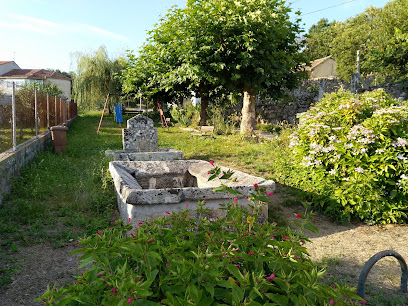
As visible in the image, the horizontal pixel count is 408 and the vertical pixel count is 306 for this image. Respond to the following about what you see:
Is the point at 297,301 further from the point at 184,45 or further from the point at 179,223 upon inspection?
the point at 184,45

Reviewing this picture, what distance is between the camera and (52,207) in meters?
4.93

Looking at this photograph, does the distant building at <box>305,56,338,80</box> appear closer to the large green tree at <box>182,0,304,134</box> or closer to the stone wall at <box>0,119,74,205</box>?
the large green tree at <box>182,0,304,134</box>

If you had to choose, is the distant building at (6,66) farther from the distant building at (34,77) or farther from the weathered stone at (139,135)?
the weathered stone at (139,135)

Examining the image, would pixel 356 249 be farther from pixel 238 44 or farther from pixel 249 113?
pixel 249 113

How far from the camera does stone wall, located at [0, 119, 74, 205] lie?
207 inches

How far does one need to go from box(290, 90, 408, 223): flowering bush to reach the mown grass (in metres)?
3.17

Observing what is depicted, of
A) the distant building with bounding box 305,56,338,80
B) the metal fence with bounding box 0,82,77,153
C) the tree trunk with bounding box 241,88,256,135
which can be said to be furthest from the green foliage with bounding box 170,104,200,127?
the distant building with bounding box 305,56,338,80

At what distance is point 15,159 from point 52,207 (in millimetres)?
1998

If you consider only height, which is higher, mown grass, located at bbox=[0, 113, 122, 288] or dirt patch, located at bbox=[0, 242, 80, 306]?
mown grass, located at bbox=[0, 113, 122, 288]

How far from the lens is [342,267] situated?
3412mm

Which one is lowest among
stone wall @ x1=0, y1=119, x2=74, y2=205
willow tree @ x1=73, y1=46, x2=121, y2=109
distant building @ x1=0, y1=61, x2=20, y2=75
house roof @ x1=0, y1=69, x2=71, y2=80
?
stone wall @ x1=0, y1=119, x2=74, y2=205

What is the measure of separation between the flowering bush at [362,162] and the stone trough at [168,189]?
4.13ft

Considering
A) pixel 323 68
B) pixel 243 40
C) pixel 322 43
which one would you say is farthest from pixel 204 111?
pixel 322 43

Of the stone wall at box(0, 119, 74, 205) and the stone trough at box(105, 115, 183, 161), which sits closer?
the stone wall at box(0, 119, 74, 205)
